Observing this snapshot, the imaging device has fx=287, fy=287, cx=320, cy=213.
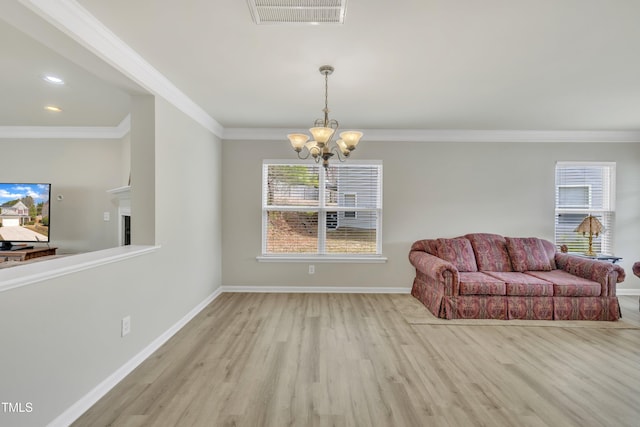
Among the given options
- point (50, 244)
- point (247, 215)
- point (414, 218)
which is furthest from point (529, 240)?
point (50, 244)

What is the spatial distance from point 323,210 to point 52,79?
3440mm

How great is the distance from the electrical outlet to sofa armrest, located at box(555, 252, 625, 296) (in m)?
5.01

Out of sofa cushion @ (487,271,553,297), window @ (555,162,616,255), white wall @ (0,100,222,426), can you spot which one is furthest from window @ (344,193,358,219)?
window @ (555,162,616,255)

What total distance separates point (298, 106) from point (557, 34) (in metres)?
2.40

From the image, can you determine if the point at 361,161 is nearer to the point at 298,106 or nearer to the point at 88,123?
the point at 298,106

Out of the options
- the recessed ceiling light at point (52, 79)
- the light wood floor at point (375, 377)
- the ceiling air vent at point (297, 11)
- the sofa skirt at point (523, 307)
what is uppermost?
the recessed ceiling light at point (52, 79)

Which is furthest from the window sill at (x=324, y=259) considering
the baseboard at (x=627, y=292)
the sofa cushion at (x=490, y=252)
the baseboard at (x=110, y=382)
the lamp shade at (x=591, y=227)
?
the baseboard at (x=627, y=292)

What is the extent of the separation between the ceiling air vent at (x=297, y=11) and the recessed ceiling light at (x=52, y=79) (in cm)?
228

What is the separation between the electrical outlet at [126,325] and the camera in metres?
2.27

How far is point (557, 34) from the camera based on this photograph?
201cm

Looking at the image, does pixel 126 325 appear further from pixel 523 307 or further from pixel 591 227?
pixel 591 227

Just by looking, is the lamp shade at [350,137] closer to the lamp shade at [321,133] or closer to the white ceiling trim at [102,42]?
the lamp shade at [321,133]

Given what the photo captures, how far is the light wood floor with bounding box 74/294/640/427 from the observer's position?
1.85m

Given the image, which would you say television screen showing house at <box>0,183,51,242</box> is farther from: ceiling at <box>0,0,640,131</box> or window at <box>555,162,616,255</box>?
window at <box>555,162,616,255</box>
